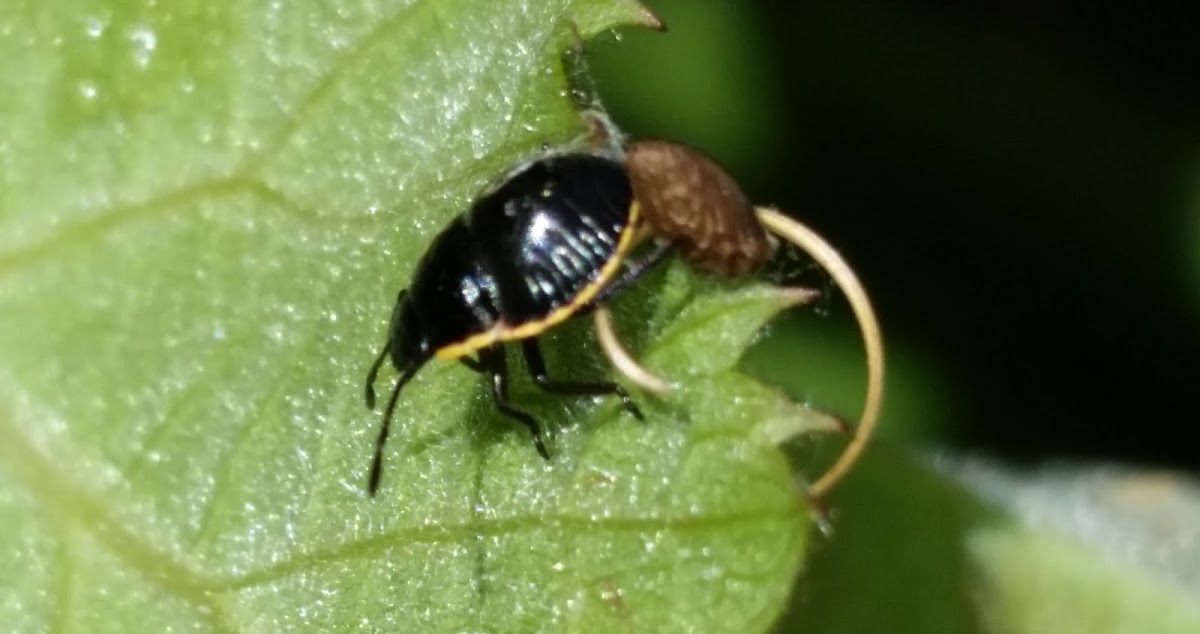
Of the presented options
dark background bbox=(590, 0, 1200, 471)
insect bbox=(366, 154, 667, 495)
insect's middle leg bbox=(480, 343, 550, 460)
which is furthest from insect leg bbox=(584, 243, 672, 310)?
dark background bbox=(590, 0, 1200, 471)

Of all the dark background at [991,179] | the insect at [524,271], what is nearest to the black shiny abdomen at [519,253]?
the insect at [524,271]

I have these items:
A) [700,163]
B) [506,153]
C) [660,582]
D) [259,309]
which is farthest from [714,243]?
[259,309]

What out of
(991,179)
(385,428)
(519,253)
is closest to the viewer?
(385,428)

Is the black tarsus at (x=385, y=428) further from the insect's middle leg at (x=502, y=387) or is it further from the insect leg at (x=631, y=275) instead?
the insect leg at (x=631, y=275)

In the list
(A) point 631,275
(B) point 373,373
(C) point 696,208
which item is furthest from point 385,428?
(C) point 696,208

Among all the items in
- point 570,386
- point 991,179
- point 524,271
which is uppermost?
point 524,271

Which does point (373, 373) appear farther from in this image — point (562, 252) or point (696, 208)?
point (696, 208)

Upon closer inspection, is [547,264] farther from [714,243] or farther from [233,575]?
[233,575]
